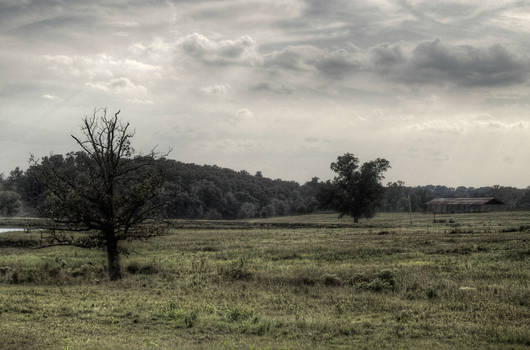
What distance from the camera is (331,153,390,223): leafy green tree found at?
100 metres

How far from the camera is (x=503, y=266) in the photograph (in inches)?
1117

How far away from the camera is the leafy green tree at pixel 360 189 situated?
10000 cm

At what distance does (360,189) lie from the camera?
331 feet

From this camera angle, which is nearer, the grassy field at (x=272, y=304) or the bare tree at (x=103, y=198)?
the grassy field at (x=272, y=304)

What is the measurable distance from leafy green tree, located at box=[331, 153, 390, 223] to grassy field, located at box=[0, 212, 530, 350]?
216 ft

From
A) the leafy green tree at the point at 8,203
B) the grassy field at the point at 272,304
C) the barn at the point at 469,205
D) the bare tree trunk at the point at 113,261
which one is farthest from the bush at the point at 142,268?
the barn at the point at 469,205

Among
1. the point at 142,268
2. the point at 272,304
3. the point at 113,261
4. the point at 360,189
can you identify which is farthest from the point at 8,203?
the point at 272,304

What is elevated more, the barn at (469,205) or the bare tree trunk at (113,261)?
the bare tree trunk at (113,261)

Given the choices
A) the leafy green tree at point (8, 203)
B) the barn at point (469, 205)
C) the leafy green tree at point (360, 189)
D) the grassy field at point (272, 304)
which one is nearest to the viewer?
the grassy field at point (272, 304)

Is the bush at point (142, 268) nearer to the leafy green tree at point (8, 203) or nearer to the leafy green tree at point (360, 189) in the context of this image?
the leafy green tree at point (360, 189)

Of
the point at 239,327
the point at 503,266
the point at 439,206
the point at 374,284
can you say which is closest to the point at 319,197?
the point at 439,206

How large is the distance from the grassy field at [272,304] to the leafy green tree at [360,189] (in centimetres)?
6575

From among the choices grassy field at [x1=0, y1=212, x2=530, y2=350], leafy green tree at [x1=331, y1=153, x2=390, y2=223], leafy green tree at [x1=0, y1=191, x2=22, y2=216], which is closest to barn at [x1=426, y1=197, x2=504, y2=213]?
leafy green tree at [x1=331, y1=153, x2=390, y2=223]

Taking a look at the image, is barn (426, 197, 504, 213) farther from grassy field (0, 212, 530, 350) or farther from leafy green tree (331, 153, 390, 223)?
grassy field (0, 212, 530, 350)
